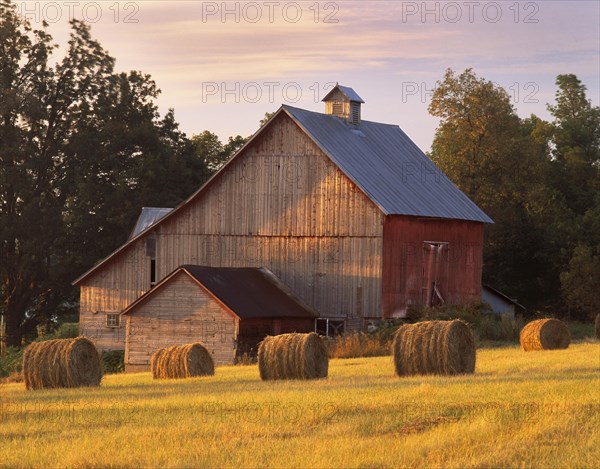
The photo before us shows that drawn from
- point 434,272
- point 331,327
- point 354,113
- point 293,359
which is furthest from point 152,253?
point 293,359

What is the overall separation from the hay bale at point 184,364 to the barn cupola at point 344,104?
23.0m

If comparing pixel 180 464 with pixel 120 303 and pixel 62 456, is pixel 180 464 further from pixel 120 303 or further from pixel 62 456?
pixel 120 303

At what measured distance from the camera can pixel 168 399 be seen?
847 inches

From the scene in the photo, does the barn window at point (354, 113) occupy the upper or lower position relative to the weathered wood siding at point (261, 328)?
upper

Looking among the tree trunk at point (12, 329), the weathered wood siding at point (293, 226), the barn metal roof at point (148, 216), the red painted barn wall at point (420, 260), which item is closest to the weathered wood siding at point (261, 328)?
the weathered wood siding at point (293, 226)

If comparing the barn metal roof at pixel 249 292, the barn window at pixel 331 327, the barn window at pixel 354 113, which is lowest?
the barn window at pixel 331 327

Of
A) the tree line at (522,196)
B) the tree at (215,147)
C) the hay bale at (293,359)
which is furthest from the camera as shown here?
the tree at (215,147)

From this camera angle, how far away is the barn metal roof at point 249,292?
41625mm

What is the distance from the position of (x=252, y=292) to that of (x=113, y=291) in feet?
28.0

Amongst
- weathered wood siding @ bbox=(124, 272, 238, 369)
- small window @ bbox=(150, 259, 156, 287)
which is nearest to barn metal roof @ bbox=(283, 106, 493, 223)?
weathered wood siding @ bbox=(124, 272, 238, 369)

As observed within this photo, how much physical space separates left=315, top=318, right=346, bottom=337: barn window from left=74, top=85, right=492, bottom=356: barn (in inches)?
2.0

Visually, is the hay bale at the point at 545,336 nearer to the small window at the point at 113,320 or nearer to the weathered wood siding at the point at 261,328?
the weathered wood siding at the point at 261,328

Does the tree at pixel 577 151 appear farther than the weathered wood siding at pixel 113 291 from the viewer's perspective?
Yes

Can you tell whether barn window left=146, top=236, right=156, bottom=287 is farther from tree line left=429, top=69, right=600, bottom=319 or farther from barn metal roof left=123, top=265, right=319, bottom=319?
tree line left=429, top=69, right=600, bottom=319
